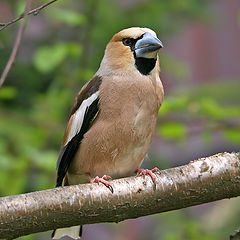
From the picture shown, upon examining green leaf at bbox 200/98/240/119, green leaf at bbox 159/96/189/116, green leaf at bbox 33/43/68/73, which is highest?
green leaf at bbox 33/43/68/73

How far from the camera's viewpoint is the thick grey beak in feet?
12.4

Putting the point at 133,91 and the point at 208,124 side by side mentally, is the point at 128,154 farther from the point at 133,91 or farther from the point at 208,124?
the point at 208,124

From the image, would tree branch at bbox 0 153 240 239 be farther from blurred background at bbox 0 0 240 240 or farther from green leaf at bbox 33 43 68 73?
green leaf at bbox 33 43 68 73

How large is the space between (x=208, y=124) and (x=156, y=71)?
3.24 ft

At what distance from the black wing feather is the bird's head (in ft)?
1.11

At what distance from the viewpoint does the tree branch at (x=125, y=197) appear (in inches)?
118

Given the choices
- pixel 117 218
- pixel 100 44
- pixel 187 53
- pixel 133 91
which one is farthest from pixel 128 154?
pixel 187 53

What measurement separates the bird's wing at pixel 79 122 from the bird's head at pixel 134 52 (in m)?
0.18

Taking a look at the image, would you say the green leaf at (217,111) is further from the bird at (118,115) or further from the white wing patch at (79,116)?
the white wing patch at (79,116)

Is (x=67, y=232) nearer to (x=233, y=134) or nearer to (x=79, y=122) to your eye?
(x=79, y=122)

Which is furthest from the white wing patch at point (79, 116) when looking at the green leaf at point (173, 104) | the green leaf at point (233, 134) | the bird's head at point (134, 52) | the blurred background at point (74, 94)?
the green leaf at point (233, 134)

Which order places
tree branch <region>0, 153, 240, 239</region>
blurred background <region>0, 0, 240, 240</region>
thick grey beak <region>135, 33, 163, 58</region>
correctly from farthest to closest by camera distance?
blurred background <region>0, 0, 240, 240</region> < thick grey beak <region>135, 33, 163, 58</region> < tree branch <region>0, 153, 240, 239</region>

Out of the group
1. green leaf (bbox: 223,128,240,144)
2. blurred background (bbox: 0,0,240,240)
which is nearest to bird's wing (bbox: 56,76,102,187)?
blurred background (bbox: 0,0,240,240)

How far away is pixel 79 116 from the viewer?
3980mm
